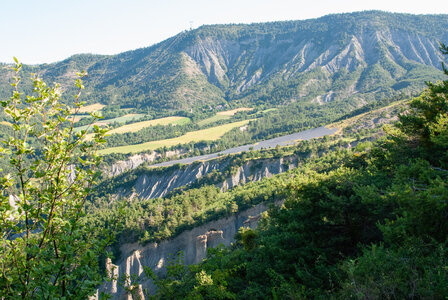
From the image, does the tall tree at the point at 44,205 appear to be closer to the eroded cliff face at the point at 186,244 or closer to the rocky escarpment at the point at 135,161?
the eroded cliff face at the point at 186,244

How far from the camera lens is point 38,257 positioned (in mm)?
6980

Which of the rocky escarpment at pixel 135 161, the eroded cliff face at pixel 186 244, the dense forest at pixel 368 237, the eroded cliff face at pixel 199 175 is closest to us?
the dense forest at pixel 368 237

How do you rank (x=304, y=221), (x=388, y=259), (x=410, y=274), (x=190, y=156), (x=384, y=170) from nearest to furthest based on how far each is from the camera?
1. (x=410, y=274)
2. (x=388, y=259)
3. (x=304, y=221)
4. (x=384, y=170)
5. (x=190, y=156)

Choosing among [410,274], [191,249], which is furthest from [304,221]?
[191,249]

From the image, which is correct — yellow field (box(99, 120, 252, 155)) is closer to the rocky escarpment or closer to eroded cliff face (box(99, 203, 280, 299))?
the rocky escarpment

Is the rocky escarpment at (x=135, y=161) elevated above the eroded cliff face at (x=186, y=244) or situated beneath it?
situated beneath

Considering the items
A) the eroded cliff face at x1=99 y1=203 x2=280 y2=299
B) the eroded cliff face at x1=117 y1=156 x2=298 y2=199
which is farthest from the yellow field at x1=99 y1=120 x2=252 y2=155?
the eroded cliff face at x1=99 y1=203 x2=280 y2=299

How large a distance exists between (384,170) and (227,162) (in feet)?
265

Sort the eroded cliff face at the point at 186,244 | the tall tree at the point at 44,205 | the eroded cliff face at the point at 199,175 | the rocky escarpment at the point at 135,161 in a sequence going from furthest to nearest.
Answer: the rocky escarpment at the point at 135,161, the eroded cliff face at the point at 199,175, the eroded cliff face at the point at 186,244, the tall tree at the point at 44,205

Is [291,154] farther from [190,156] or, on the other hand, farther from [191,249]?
[190,156]

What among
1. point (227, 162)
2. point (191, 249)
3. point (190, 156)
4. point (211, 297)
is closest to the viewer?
point (211, 297)

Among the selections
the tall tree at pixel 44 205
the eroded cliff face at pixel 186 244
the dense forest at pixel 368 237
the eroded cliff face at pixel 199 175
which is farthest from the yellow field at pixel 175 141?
the tall tree at pixel 44 205

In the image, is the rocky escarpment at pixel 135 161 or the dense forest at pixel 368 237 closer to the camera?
the dense forest at pixel 368 237

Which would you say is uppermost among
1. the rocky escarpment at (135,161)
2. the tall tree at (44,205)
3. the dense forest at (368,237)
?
the tall tree at (44,205)
